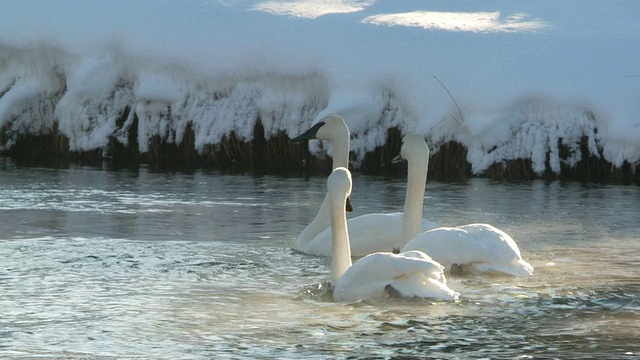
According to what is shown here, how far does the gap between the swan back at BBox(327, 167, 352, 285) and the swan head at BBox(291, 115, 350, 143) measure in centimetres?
337

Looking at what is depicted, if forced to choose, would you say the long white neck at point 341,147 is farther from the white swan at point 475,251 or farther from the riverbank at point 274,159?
the riverbank at point 274,159

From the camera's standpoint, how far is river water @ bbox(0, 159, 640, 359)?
7789 mm

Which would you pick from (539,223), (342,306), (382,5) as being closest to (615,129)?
(539,223)

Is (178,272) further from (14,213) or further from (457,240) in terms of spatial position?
(14,213)

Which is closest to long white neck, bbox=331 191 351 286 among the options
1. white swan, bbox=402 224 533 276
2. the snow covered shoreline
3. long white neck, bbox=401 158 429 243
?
white swan, bbox=402 224 533 276

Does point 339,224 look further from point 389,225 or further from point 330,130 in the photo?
point 330,130

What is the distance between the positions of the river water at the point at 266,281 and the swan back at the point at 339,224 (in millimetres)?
249

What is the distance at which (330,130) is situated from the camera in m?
13.0

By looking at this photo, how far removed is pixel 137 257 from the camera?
11.1 m

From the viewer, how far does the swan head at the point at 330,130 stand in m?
13.0

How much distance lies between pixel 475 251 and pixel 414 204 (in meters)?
1.11

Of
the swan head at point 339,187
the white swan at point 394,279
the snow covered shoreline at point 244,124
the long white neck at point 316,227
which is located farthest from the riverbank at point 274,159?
the white swan at point 394,279

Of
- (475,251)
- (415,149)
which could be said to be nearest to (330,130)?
(415,149)

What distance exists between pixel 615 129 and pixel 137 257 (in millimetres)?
7853
